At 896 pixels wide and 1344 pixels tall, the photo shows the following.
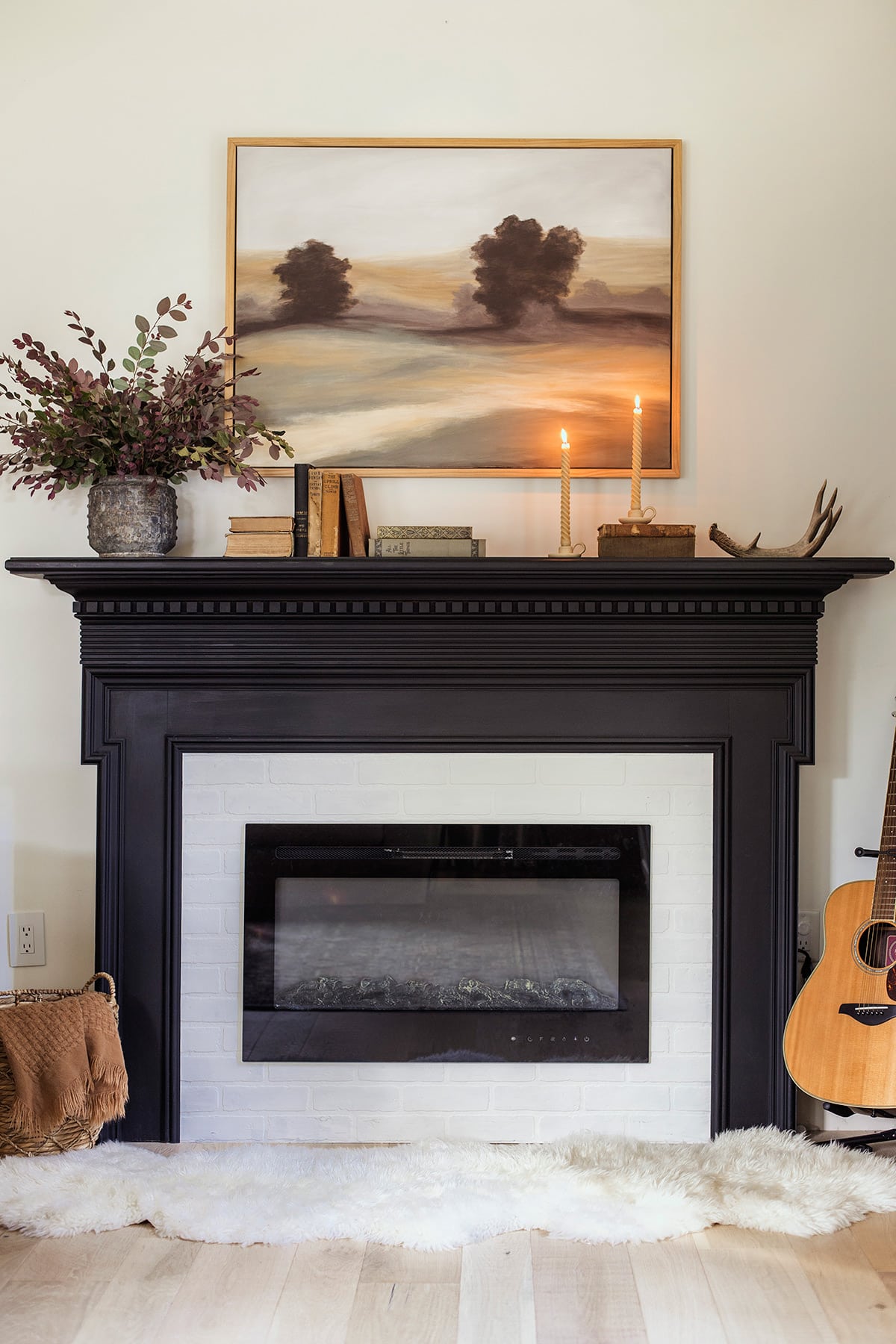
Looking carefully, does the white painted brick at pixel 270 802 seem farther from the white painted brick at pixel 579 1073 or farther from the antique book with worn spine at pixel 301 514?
the white painted brick at pixel 579 1073

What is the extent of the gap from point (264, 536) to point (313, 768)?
527mm

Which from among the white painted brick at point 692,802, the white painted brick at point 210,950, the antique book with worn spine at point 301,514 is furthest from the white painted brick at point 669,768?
the white painted brick at point 210,950

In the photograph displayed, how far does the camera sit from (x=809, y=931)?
2352 millimetres

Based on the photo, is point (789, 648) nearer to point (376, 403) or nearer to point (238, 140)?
point (376, 403)

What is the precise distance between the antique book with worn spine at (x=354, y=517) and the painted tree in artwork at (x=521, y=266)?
1.76 ft

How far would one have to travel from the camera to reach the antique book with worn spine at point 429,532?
2.19 metres

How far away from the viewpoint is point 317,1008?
7.68 feet

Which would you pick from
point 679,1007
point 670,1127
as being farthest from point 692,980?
point 670,1127

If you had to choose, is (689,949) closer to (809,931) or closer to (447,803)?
(809,931)

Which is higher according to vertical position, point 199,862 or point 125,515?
point 125,515

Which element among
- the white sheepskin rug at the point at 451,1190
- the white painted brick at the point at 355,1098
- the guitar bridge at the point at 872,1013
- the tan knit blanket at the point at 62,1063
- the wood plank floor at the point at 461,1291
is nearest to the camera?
the wood plank floor at the point at 461,1291

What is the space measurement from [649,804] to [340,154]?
164cm

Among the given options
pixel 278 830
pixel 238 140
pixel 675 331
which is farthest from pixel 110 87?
pixel 278 830

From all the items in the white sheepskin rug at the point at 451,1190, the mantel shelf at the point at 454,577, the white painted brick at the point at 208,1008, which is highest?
the mantel shelf at the point at 454,577
